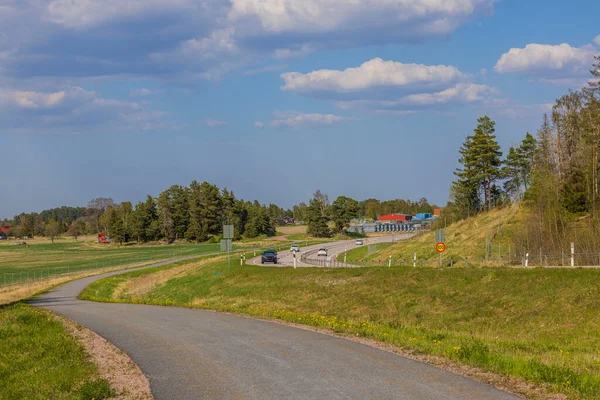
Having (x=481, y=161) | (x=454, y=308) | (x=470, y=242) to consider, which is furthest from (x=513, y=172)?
(x=454, y=308)

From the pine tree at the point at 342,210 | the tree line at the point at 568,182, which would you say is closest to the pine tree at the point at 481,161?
the tree line at the point at 568,182

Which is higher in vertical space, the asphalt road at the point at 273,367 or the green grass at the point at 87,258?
the asphalt road at the point at 273,367

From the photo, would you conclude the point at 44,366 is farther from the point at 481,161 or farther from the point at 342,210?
the point at 342,210

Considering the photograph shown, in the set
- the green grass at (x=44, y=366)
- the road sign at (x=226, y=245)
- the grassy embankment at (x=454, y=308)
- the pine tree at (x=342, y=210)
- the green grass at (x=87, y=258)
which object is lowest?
the green grass at (x=87, y=258)

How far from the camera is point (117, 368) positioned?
1206 centimetres

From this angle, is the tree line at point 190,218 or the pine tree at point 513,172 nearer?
the pine tree at point 513,172

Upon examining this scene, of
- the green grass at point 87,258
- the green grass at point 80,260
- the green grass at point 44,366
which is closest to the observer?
the green grass at point 44,366

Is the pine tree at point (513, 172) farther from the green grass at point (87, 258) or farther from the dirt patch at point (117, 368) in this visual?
the dirt patch at point (117, 368)

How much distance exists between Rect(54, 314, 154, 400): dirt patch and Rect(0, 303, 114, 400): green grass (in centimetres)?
20

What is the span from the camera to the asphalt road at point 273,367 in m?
9.77

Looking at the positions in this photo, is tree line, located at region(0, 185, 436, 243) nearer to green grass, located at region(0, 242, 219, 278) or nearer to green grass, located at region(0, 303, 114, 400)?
green grass, located at region(0, 242, 219, 278)

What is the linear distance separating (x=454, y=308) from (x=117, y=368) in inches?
840

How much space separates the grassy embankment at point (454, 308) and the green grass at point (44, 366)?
6.86m

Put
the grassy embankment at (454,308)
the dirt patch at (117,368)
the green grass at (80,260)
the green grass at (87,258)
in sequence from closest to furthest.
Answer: the dirt patch at (117,368)
the grassy embankment at (454,308)
the green grass at (80,260)
the green grass at (87,258)
